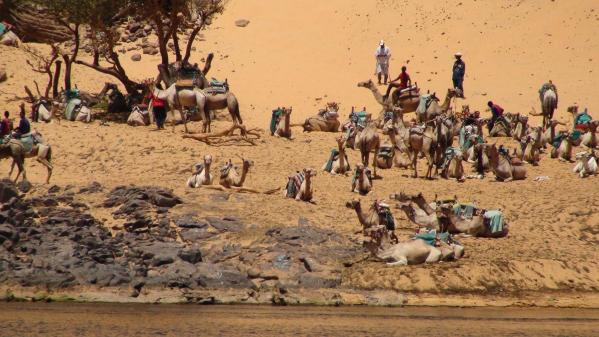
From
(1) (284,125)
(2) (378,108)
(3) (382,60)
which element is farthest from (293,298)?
(3) (382,60)

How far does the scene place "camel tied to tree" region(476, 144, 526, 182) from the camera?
2795cm

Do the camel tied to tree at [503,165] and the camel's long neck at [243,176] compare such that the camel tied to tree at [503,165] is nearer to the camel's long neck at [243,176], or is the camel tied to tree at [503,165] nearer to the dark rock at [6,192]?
the camel's long neck at [243,176]

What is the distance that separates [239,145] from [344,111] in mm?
6943

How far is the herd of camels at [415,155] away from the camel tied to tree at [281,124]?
0.08 ft

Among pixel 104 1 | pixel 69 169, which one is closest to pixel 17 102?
pixel 104 1

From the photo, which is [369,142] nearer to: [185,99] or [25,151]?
[185,99]

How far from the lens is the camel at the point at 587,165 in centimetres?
2834

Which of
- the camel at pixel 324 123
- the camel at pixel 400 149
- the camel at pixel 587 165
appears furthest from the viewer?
the camel at pixel 324 123

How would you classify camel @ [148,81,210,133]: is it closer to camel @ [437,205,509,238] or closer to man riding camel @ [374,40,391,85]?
man riding camel @ [374,40,391,85]

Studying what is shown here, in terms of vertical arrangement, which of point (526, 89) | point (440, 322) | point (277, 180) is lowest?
point (440, 322)

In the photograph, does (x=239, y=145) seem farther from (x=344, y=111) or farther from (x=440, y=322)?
(x=440, y=322)

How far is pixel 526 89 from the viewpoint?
39.2 meters

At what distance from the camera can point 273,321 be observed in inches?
765

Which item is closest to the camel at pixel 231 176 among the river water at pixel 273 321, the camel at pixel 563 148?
the river water at pixel 273 321
